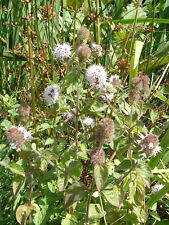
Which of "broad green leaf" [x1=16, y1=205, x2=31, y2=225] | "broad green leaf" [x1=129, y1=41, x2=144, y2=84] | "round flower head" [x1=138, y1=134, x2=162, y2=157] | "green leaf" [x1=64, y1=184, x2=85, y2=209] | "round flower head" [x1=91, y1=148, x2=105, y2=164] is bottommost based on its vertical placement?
"broad green leaf" [x1=16, y1=205, x2=31, y2=225]

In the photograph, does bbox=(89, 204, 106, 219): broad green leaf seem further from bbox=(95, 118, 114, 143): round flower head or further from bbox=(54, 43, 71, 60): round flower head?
bbox=(54, 43, 71, 60): round flower head

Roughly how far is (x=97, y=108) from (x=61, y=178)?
0.89ft

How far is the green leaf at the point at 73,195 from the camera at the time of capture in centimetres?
83

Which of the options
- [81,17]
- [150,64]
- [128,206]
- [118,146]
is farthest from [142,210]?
[81,17]

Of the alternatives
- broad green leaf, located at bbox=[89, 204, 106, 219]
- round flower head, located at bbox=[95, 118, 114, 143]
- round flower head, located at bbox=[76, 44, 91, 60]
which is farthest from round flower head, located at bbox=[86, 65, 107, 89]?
broad green leaf, located at bbox=[89, 204, 106, 219]

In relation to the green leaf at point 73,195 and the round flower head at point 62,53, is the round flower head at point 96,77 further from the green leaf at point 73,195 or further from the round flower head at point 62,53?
the green leaf at point 73,195

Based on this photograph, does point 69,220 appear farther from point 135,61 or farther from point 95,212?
point 135,61

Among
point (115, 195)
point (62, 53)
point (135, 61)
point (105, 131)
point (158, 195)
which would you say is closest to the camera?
point (105, 131)

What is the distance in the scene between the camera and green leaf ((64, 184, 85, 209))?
0.83 metres

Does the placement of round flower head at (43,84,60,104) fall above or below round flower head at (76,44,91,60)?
below

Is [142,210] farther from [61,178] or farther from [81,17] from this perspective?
[81,17]

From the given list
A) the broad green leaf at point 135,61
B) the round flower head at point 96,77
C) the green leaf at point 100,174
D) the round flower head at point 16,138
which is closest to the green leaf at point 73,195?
the green leaf at point 100,174

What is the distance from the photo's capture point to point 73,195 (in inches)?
33.4

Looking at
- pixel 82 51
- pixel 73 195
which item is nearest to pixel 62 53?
pixel 82 51
